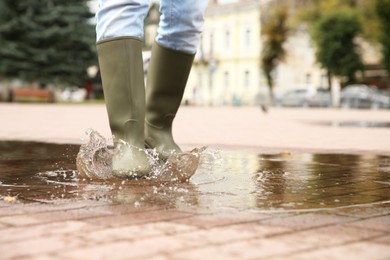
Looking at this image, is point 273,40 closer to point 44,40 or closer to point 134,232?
point 44,40

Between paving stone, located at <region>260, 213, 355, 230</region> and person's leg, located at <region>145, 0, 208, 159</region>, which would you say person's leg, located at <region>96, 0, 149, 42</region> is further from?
paving stone, located at <region>260, 213, 355, 230</region>

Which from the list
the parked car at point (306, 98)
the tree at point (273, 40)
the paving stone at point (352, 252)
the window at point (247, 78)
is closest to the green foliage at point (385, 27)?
the parked car at point (306, 98)

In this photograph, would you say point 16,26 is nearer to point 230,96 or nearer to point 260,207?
point 230,96

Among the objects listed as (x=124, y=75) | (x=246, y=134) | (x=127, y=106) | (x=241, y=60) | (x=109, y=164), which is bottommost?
(x=246, y=134)

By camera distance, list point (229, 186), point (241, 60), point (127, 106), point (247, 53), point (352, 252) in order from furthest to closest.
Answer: point (241, 60) → point (247, 53) → point (127, 106) → point (229, 186) → point (352, 252)

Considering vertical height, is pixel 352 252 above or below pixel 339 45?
below

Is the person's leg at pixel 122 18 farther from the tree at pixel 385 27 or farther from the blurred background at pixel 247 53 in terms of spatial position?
the tree at pixel 385 27

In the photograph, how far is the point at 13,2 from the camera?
4219 cm

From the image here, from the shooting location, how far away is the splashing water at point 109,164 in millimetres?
3707

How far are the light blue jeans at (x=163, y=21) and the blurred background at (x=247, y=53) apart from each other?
36.0 metres

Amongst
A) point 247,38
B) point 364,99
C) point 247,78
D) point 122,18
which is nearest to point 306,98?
point 364,99

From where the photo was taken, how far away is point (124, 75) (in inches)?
145

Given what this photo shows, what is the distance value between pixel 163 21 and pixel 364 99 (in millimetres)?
36446

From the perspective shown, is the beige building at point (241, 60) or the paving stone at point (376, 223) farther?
the beige building at point (241, 60)
